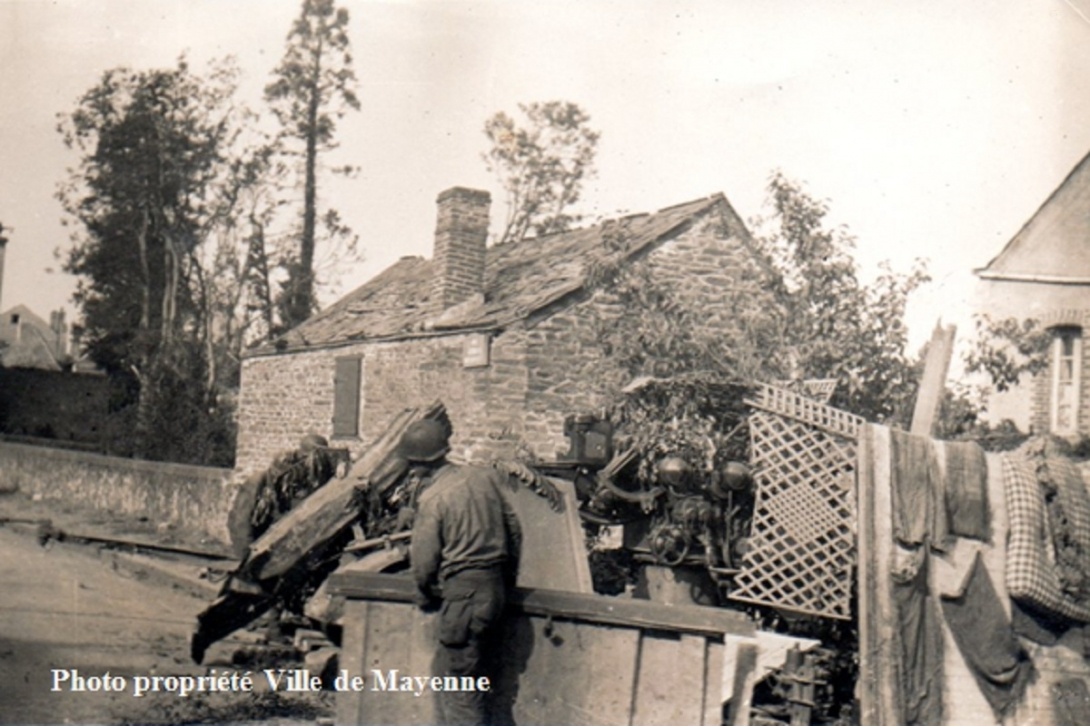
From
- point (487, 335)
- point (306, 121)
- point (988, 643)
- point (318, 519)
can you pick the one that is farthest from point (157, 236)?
point (988, 643)

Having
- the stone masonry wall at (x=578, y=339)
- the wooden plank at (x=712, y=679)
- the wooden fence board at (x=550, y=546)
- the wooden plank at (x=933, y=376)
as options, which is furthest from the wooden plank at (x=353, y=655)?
the stone masonry wall at (x=578, y=339)

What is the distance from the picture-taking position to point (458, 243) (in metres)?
16.0

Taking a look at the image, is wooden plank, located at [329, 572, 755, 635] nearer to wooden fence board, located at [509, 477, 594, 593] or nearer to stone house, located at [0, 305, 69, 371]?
wooden fence board, located at [509, 477, 594, 593]

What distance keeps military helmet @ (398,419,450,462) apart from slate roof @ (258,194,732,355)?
532cm

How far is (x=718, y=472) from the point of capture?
8.21 m

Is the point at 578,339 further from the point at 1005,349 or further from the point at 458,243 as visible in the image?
the point at 1005,349

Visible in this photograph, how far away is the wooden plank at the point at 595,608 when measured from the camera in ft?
18.2

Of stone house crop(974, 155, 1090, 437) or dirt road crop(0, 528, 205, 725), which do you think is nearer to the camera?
dirt road crop(0, 528, 205, 725)

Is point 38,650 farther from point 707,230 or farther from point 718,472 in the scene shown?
point 707,230

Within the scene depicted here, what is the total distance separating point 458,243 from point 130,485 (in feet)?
25.3

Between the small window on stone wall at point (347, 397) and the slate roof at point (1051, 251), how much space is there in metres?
9.37

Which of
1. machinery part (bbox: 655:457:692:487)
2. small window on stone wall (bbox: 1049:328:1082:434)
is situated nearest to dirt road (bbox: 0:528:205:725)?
machinery part (bbox: 655:457:692:487)

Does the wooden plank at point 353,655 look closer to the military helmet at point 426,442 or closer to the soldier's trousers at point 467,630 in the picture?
the soldier's trousers at point 467,630

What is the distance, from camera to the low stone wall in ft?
58.3
